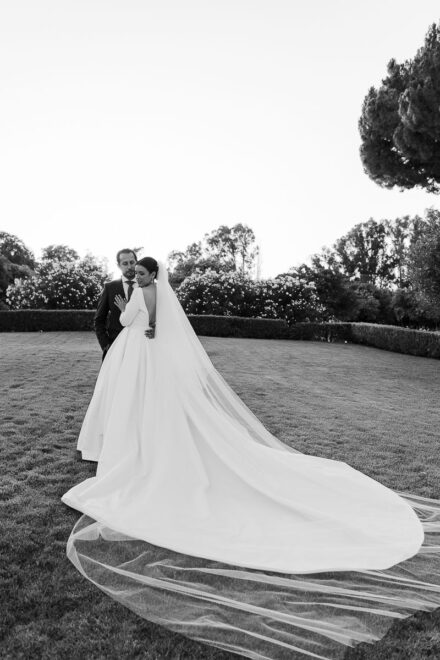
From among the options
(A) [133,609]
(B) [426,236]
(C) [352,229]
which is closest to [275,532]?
(A) [133,609]

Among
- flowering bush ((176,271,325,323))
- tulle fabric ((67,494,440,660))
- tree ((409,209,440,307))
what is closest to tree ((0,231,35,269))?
flowering bush ((176,271,325,323))

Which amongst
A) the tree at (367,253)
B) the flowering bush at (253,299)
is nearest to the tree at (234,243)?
the tree at (367,253)

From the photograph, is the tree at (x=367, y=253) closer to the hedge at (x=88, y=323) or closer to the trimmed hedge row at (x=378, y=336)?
the trimmed hedge row at (x=378, y=336)

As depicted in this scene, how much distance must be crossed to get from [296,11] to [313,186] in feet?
40.0

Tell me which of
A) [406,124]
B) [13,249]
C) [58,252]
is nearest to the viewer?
[406,124]

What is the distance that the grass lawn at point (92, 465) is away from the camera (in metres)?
2.40

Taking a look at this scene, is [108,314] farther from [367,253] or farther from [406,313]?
[367,253]

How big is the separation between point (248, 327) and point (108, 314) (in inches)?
651

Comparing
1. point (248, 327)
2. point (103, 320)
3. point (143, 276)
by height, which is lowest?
point (248, 327)

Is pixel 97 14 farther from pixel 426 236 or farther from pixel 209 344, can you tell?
pixel 426 236

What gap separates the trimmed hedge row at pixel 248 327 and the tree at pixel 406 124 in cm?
614

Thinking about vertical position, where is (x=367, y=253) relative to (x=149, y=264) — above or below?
above

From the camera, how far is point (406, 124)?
1733 cm

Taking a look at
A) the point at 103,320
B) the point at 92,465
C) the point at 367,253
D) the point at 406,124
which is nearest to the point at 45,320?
the point at 406,124
